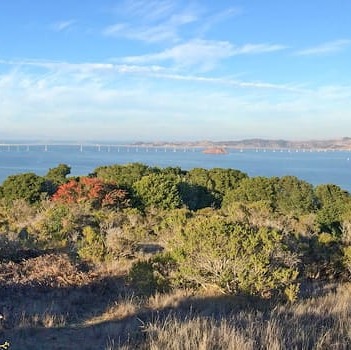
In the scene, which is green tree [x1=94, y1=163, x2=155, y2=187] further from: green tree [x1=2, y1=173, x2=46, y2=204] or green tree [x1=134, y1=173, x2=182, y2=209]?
green tree [x1=134, y1=173, x2=182, y2=209]

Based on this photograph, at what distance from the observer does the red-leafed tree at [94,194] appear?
73.7 feet

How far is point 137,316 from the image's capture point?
5648 millimetres

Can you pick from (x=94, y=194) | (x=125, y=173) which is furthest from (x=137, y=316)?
(x=125, y=173)

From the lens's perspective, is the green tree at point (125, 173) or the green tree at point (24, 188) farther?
the green tree at point (125, 173)

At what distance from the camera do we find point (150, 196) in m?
25.4

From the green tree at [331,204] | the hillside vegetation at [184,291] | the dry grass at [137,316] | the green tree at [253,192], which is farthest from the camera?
the green tree at [253,192]

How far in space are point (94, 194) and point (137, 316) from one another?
17.4 meters

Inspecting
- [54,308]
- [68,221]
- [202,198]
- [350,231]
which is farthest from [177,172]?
[54,308]

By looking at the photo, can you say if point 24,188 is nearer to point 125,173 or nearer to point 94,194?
point 94,194

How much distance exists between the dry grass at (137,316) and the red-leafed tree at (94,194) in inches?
553

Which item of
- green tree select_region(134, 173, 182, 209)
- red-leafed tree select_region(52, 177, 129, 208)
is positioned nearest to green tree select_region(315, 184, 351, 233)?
green tree select_region(134, 173, 182, 209)

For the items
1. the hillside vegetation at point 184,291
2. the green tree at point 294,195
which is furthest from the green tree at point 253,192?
the hillside vegetation at point 184,291

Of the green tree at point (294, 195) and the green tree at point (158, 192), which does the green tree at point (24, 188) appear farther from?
the green tree at point (294, 195)

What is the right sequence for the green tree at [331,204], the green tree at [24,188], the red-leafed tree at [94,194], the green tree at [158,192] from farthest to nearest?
1. the green tree at [24,188]
2. the green tree at [158,192]
3. the red-leafed tree at [94,194]
4. the green tree at [331,204]
